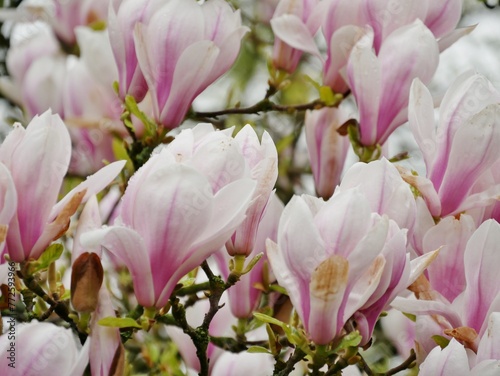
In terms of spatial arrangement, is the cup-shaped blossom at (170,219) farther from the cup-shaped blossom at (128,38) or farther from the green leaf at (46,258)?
the cup-shaped blossom at (128,38)

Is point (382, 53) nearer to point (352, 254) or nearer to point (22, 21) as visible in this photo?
point (352, 254)

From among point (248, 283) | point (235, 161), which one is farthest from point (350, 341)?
point (248, 283)

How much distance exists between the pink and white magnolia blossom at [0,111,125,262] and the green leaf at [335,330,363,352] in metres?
0.23

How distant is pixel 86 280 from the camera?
0.72 m

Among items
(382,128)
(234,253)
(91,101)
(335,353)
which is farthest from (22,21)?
(335,353)

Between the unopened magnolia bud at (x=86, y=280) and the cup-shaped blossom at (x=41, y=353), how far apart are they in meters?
0.06

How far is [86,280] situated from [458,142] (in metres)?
0.33

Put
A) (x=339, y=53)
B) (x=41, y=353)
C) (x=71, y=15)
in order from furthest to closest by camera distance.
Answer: (x=71, y=15) < (x=339, y=53) < (x=41, y=353)

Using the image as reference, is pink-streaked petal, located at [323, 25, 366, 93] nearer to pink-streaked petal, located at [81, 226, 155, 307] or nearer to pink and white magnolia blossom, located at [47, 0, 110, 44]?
pink-streaked petal, located at [81, 226, 155, 307]

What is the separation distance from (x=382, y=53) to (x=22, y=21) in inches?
32.9

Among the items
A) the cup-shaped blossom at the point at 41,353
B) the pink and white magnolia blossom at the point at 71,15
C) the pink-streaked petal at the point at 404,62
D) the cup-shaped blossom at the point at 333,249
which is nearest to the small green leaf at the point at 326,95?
the pink-streaked petal at the point at 404,62

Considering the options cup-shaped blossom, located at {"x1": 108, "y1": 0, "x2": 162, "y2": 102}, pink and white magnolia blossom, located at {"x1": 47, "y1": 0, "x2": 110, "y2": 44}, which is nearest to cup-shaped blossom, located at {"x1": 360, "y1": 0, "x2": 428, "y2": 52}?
cup-shaped blossom, located at {"x1": 108, "y1": 0, "x2": 162, "y2": 102}

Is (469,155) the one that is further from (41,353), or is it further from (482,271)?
(41,353)

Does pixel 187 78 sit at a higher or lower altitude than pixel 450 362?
higher
